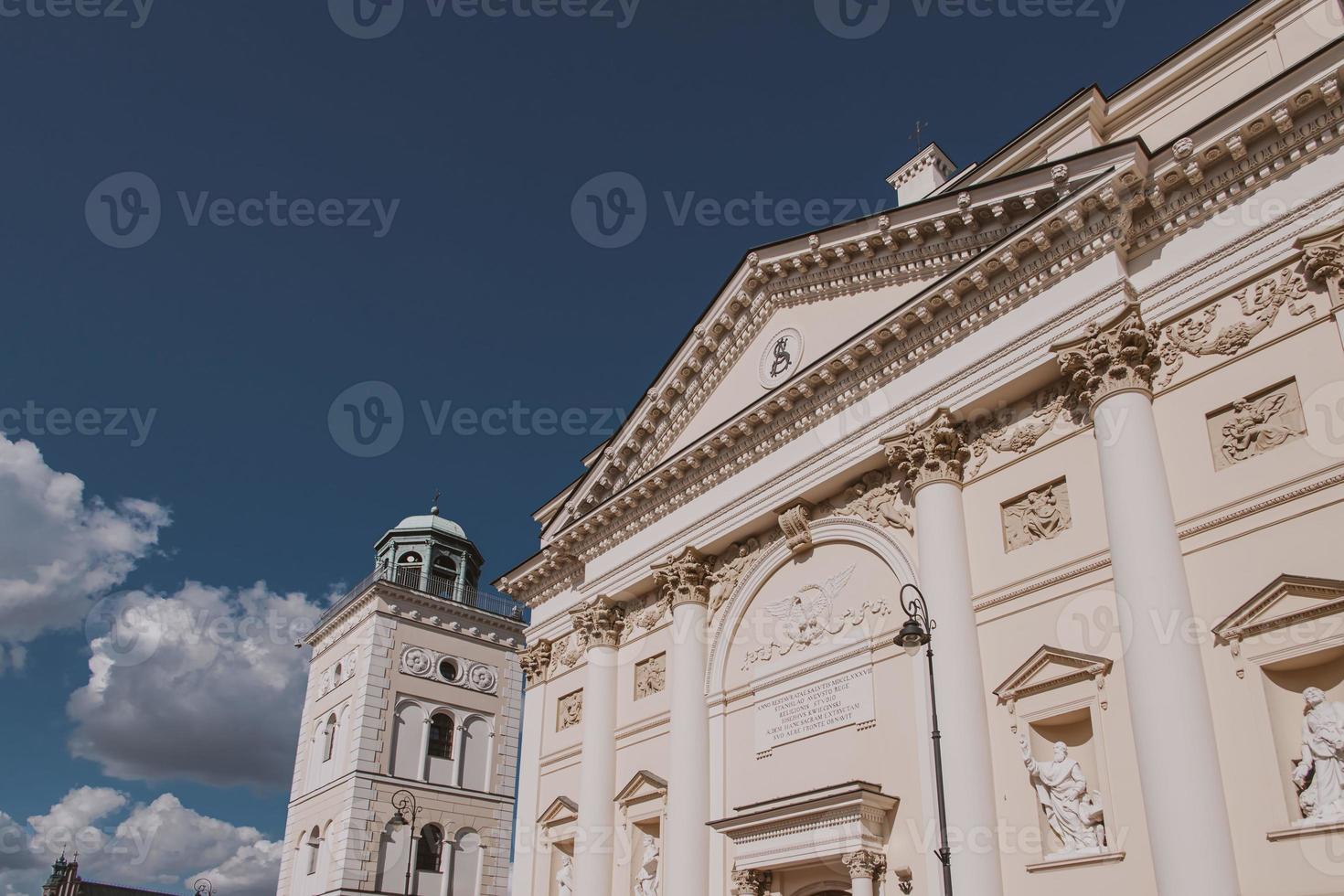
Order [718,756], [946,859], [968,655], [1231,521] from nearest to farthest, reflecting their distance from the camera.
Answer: [946,859]
[1231,521]
[968,655]
[718,756]

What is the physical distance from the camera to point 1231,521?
507 inches

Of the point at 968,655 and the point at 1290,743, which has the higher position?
the point at 968,655

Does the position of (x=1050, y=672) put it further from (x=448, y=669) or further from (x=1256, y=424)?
(x=448, y=669)

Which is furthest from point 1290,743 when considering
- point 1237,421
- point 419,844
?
point 419,844

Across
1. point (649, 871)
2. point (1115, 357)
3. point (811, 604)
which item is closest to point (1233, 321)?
Answer: point (1115, 357)

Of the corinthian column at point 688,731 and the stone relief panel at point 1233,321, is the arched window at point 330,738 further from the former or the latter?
the stone relief panel at point 1233,321

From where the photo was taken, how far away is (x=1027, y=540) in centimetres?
1527

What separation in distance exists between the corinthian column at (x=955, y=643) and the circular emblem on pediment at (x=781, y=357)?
3.99 m

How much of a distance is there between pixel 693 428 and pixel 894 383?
612 centimetres

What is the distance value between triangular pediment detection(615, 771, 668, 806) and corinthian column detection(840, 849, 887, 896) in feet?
17.2

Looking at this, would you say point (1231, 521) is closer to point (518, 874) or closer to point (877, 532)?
point (877, 532)

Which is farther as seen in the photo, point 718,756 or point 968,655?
point 718,756

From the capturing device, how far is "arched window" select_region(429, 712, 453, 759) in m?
42.9

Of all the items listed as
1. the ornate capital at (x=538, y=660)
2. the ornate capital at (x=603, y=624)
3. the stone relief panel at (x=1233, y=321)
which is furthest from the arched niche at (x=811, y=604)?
the ornate capital at (x=538, y=660)
